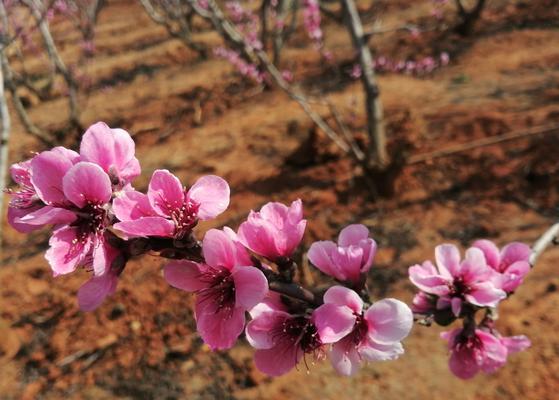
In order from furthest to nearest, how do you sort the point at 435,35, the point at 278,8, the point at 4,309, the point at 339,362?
the point at 435,35 < the point at 278,8 < the point at 4,309 < the point at 339,362

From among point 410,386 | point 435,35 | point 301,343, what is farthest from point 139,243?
point 435,35

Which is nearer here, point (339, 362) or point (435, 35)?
point (339, 362)

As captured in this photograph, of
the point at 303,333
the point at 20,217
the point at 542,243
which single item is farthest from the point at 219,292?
the point at 542,243

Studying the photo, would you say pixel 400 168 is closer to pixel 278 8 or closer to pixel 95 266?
pixel 95 266

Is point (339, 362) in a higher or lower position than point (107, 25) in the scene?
higher

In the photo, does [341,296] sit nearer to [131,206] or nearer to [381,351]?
[381,351]

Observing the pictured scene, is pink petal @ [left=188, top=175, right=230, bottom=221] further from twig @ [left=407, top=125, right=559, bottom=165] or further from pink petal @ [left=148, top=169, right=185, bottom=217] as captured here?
twig @ [left=407, top=125, right=559, bottom=165]

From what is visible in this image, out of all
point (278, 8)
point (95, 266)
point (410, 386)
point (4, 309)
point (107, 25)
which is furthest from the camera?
point (107, 25)
